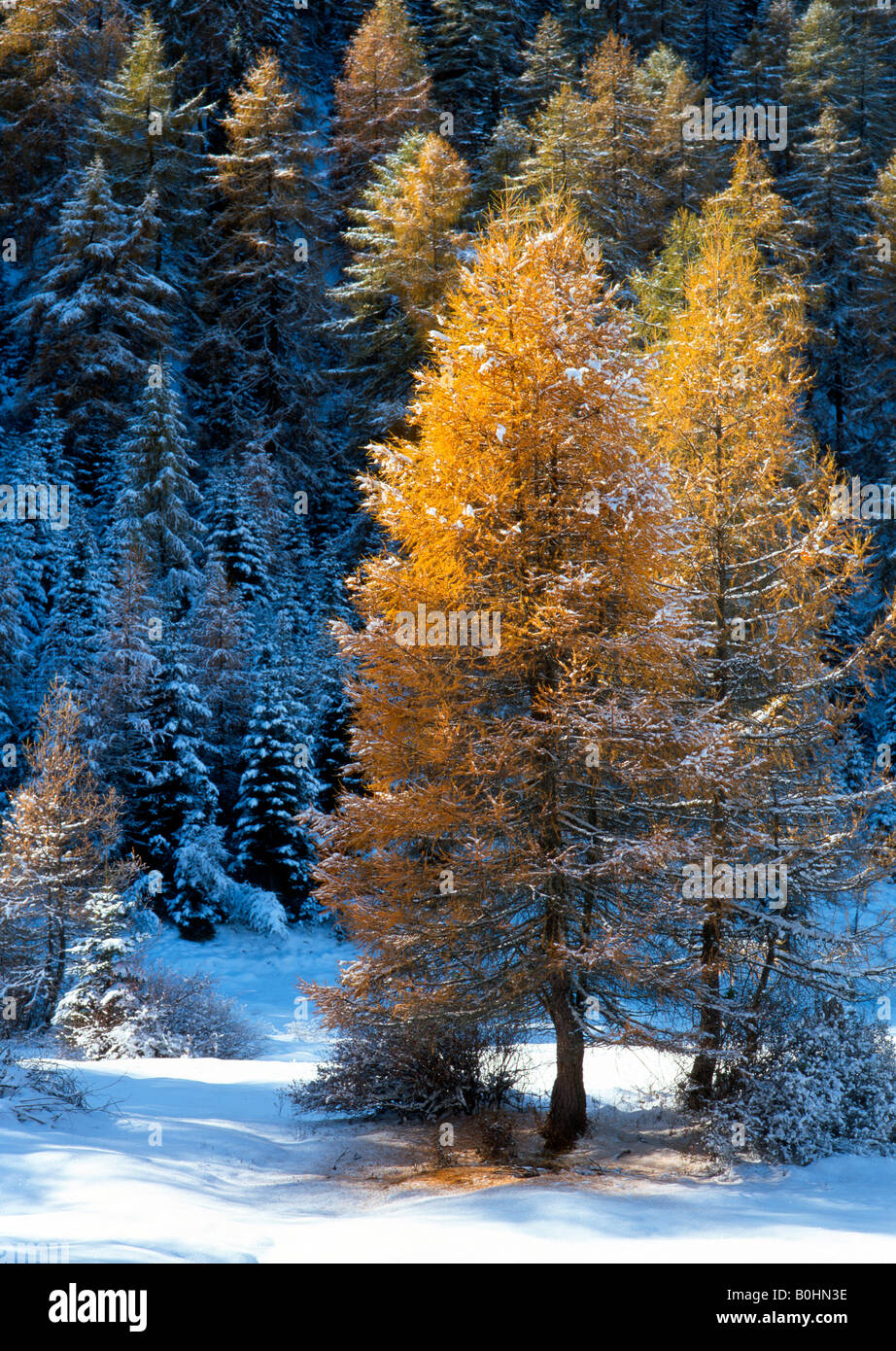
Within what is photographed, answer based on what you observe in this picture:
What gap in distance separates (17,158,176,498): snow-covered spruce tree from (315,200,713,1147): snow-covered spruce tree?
74.8 ft

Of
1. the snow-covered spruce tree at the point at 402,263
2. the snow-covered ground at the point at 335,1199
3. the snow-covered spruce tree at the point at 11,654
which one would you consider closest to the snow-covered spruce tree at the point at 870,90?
the snow-covered spruce tree at the point at 402,263

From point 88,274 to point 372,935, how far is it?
28.5 m

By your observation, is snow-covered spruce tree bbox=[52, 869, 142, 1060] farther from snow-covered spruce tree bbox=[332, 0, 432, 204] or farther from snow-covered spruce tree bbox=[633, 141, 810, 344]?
snow-covered spruce tree bbox=[332, 0, 432, 204]

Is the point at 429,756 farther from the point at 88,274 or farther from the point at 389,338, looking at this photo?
the point at 88,274

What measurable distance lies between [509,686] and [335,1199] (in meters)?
4.72

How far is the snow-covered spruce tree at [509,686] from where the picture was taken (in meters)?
8.16

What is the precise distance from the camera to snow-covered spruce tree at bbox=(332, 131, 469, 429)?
24.2 m

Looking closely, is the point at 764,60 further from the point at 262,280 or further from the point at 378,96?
the point at 262,280

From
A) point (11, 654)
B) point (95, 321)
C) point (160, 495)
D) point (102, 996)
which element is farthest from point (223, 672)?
point (95, 321)

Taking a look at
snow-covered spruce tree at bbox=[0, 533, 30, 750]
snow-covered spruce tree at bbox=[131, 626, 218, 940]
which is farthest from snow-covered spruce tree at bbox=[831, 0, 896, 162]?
snow-covered spruce tree at bbox=[0, 533, 30, 750]

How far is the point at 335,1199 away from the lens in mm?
8000

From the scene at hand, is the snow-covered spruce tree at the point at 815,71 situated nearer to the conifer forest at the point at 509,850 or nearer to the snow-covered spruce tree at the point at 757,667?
the conifer forest at the point at 509,850

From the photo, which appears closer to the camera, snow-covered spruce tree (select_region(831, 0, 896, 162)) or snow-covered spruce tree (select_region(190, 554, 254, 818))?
snow-covered spruce tree (select_region(190, 554, 254, 818))

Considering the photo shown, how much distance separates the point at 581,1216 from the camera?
6609mm
